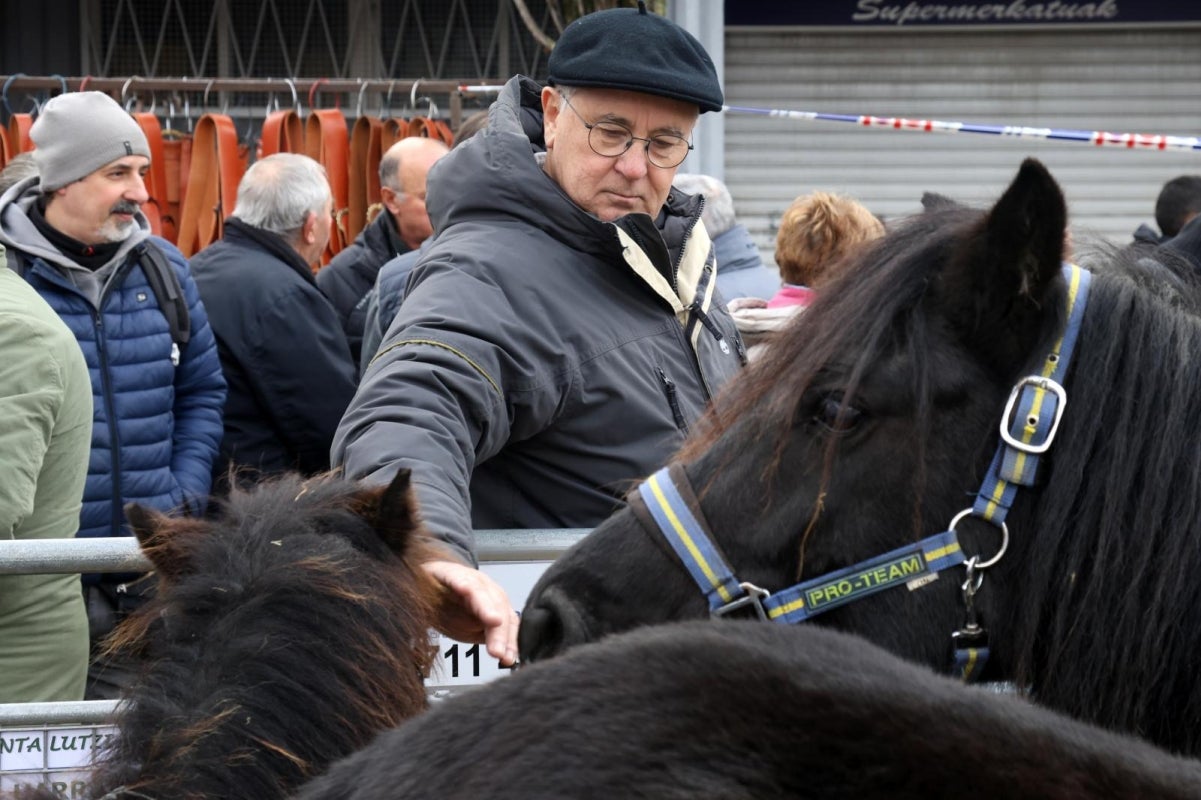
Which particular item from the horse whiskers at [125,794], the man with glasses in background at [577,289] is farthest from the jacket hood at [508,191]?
the horse whiskers at [125,794]

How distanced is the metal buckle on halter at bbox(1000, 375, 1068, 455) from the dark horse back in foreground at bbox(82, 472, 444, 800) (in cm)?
72

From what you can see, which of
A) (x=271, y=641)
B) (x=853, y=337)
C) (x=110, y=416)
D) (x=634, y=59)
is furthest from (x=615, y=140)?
(x=110, y=416)

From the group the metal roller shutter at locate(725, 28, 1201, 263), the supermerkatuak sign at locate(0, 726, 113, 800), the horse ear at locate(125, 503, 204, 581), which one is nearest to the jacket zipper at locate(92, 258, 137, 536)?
the supermerkatuak sign at locate(0, 726, 113, 800)

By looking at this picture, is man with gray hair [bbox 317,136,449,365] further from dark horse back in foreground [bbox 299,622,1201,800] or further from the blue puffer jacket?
dark horse back in foreground [bbox 299,622,1201,800]

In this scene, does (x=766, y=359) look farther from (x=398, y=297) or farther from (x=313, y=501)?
(x=398, y=297)

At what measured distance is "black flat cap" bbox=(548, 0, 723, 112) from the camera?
2.47m

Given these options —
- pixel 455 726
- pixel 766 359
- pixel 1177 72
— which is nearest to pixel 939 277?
pixel 766 359

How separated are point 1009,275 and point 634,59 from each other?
3.28 feet

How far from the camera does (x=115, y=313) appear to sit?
396 centimetres

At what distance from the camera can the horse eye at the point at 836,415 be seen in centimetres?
174

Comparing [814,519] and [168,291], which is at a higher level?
[168,291]

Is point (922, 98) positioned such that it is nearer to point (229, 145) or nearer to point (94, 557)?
point (229, 145)

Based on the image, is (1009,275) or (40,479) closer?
(1009,275)

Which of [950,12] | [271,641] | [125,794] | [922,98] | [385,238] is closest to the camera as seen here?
[125,794]
